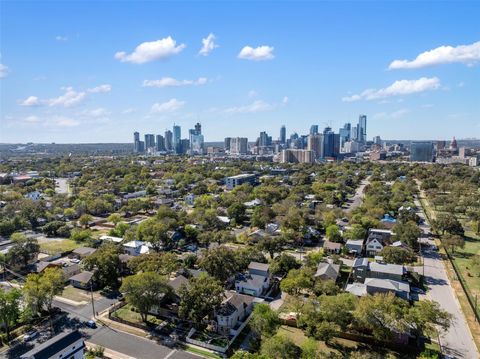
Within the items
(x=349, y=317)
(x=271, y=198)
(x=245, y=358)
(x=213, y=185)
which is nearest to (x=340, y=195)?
(x=271, y=198)

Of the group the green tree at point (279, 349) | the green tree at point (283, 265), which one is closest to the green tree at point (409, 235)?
the green tree at point (283, 265)

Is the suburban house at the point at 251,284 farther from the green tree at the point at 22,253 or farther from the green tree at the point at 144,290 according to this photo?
the green tree at the point at 22,253

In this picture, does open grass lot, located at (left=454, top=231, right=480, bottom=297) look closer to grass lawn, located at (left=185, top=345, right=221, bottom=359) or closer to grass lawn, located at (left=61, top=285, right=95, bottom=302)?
grass lawn, located at (left=185, top=345, right=221, bottom=359)

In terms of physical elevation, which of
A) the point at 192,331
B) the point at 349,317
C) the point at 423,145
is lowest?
the point at 192,331

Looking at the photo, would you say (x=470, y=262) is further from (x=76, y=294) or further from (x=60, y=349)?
(x=76, y=294)

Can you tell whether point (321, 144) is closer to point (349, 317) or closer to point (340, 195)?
point (340, 195)

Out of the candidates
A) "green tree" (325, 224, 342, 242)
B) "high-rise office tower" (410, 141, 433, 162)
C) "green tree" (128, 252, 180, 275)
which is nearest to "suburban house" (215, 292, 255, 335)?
"green tree" (128, 252, 180, 275)
